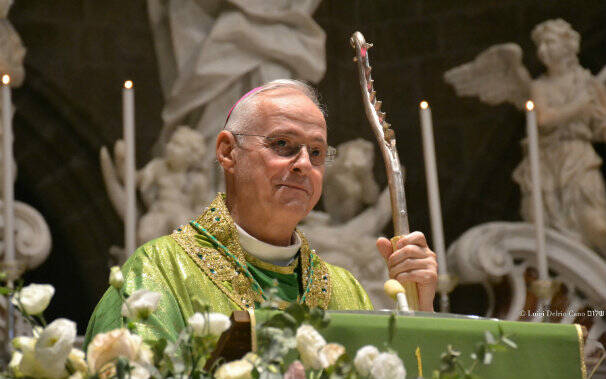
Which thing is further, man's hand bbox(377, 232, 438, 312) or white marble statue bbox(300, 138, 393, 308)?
white marble statue bbox(300, 138, 393, 308)

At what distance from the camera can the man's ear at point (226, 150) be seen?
2523 millimetres

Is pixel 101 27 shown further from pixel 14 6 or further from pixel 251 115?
pixel 251 115

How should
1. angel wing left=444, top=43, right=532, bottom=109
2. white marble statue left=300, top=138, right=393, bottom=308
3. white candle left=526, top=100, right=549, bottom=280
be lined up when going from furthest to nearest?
angel wing left=444, top=43, right=532, bottom=109 < white marble statue left=300, top=138, right=393, bottom=308 < white candle left=526, top=100, right=549, bottom=280

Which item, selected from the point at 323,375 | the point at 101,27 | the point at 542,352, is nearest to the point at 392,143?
the point at 542,352

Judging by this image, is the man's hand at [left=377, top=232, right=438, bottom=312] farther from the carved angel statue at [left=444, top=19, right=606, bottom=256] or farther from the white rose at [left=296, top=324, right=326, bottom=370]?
the carved angel statue at [left=444, top=19, right=606, bottom=256]

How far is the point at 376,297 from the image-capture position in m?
4.08

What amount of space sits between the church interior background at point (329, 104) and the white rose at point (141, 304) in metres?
2.91

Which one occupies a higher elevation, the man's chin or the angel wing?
the angel wing

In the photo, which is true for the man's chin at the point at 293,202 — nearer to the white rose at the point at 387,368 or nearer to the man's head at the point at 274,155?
the man's head at the point at 274,155

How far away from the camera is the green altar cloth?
1500mm

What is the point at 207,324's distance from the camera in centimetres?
123

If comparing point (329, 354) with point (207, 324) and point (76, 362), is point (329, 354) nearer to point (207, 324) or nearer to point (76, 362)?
point (207, 324)

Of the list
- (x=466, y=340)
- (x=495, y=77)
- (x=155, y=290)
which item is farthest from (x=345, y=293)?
(x=495, y=77)

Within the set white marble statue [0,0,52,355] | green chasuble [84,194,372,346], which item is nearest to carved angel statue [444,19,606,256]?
white marble statue [0,0,52,355]
